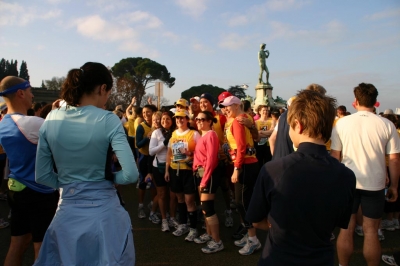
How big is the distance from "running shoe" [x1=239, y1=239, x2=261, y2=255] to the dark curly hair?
9.43ft

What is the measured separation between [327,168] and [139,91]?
49128 millimetres

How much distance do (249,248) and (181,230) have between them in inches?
44.9

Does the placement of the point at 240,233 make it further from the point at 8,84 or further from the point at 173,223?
the point at 8,84

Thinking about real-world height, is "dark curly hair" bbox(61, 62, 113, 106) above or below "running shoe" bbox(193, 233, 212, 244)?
above

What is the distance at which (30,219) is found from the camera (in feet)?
8.30

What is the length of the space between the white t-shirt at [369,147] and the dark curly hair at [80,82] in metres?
2.55

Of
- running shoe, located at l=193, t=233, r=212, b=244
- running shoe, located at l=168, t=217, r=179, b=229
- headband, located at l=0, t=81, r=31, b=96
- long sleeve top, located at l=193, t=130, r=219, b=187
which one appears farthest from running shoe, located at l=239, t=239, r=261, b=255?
headband, located at l=0, t=81, r=31, b=96

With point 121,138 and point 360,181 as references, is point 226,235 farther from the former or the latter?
point 121,138

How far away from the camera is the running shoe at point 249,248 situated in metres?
3.72

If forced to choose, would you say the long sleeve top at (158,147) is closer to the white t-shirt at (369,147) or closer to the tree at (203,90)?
the white t-shirt at (369,147)

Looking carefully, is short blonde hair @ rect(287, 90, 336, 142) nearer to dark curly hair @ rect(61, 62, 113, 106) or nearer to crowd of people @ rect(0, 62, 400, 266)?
crowd of people @ rect(0, 62, 400, 266)

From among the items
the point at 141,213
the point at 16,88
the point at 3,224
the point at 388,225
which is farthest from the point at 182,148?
the point at 388,225

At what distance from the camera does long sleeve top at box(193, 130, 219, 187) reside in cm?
373

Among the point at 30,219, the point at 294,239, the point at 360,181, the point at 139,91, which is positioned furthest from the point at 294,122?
the point at 139,91
